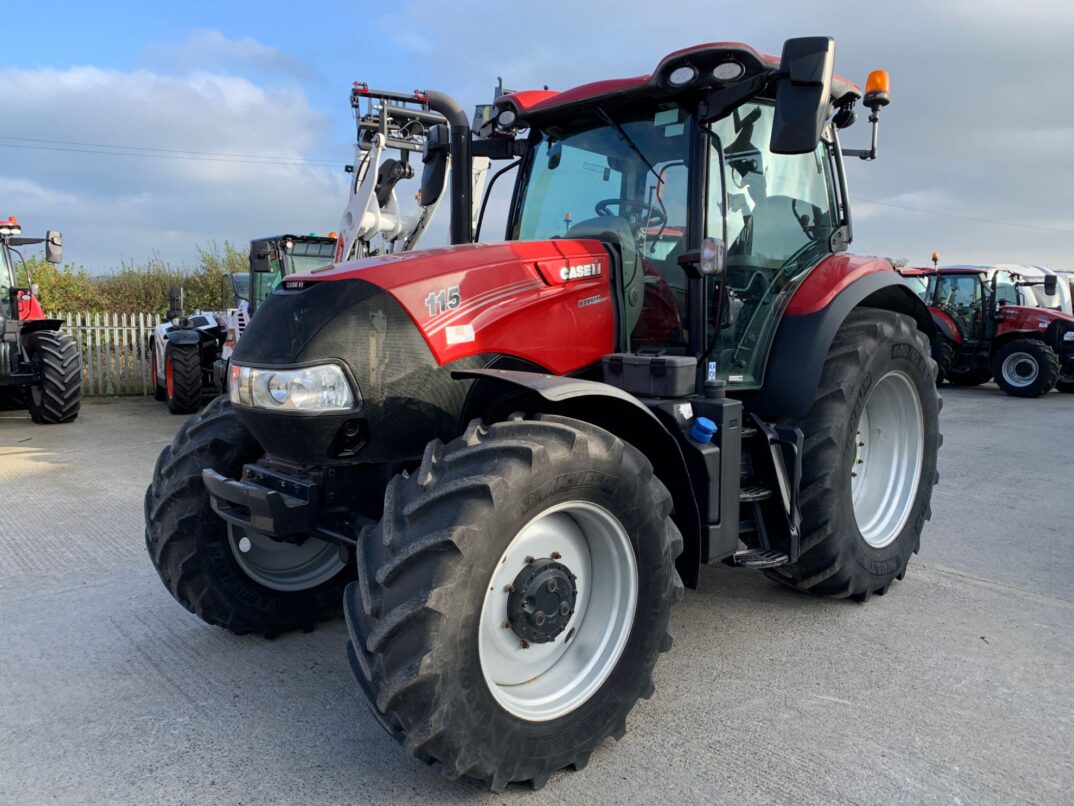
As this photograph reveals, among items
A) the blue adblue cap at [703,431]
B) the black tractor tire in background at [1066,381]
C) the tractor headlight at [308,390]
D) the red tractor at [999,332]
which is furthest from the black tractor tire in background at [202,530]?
the black tractor tire in background at [1066,381]

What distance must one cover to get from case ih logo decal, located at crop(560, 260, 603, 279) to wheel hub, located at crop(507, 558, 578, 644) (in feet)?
3.95

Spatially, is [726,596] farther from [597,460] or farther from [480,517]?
[480,517]

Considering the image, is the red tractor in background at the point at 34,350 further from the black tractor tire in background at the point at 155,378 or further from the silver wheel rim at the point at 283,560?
the silver wheel rim at the point at 283,560

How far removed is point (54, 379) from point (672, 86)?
367 inches

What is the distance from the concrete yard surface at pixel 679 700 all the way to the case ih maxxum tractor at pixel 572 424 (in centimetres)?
25

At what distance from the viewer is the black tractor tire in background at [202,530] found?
10.8ft

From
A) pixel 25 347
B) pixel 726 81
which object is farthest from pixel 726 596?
pixel 25 347

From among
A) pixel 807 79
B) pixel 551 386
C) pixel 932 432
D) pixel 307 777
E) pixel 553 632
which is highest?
pixel 807 79

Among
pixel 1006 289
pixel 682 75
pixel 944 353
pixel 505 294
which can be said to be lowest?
pixel 944 353

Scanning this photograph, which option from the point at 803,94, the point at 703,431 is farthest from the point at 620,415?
the point at 803,94

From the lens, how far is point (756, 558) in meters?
3.38

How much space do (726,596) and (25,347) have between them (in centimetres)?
997

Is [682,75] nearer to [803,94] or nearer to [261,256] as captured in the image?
[803,94]

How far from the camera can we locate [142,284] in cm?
2233
